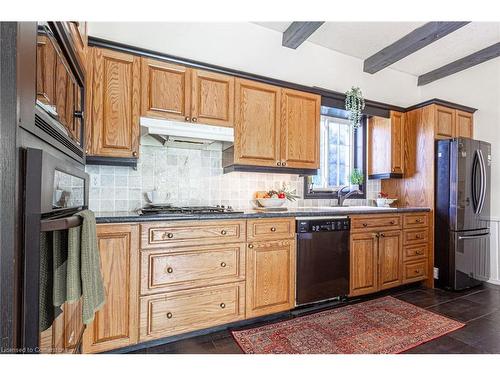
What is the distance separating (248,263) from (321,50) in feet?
9.01

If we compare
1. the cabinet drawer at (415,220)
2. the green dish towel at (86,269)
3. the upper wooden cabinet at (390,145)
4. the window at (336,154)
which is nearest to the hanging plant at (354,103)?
the window at (336,154)

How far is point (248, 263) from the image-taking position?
6.78 feet

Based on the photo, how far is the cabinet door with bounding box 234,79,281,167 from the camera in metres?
2.36

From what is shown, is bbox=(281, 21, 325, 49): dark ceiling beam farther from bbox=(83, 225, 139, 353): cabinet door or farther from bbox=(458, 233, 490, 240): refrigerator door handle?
bbox=(458, 233, 490, 240): refrigerator door handle

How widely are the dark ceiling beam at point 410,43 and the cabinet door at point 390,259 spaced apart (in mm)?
2116

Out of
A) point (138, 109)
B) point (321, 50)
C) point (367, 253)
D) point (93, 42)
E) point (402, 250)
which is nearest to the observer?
point (93, 42)

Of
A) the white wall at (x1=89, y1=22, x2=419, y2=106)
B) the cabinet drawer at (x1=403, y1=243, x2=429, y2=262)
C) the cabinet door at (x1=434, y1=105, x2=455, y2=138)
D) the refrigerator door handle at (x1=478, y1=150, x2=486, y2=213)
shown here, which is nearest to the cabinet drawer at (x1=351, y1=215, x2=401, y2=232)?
the cabinet drawer at (x1=403, y1=243, x2=429, y2=262)

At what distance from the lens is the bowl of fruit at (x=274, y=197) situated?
257 centimetres

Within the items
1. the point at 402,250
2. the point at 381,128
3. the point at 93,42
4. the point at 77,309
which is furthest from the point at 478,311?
the point at 93,42

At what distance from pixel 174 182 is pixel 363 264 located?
79.7 inches

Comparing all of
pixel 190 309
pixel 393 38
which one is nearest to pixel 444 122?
pixel 393 38

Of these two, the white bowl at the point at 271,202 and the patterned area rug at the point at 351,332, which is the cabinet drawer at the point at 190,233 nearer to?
the white bowl at the point at 271,202

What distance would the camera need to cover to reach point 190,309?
1.86 m
